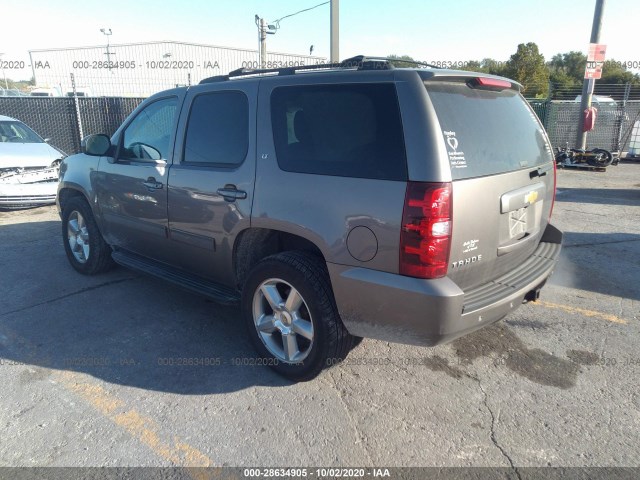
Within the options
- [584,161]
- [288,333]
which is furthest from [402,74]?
[584,161]

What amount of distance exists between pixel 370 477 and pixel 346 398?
651 mm

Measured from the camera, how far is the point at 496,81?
9.80ft

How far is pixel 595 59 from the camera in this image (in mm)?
13227

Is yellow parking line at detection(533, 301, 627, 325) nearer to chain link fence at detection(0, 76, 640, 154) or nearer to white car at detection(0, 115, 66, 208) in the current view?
white car at detection(0, 115, 66, 208)

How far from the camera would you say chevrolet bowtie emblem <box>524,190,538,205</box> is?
9.84 feet

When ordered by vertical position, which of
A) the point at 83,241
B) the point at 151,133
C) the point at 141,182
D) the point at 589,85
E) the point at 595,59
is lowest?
the point at 83,241

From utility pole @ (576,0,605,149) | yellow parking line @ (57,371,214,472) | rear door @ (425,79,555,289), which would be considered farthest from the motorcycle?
yellow parking line @ (57,371,214,472)

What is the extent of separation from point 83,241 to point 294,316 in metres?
3.19

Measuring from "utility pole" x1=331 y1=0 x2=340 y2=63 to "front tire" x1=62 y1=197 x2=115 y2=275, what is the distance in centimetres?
834

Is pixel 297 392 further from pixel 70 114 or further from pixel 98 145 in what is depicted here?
pixel 70 114

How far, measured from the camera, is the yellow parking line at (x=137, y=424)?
247 centimetres

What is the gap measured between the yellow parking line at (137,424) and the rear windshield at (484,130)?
2049 millimetres

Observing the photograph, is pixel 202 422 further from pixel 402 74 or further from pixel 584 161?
pixel 584 161

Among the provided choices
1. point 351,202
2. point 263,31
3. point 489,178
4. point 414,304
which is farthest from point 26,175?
point 263,31
